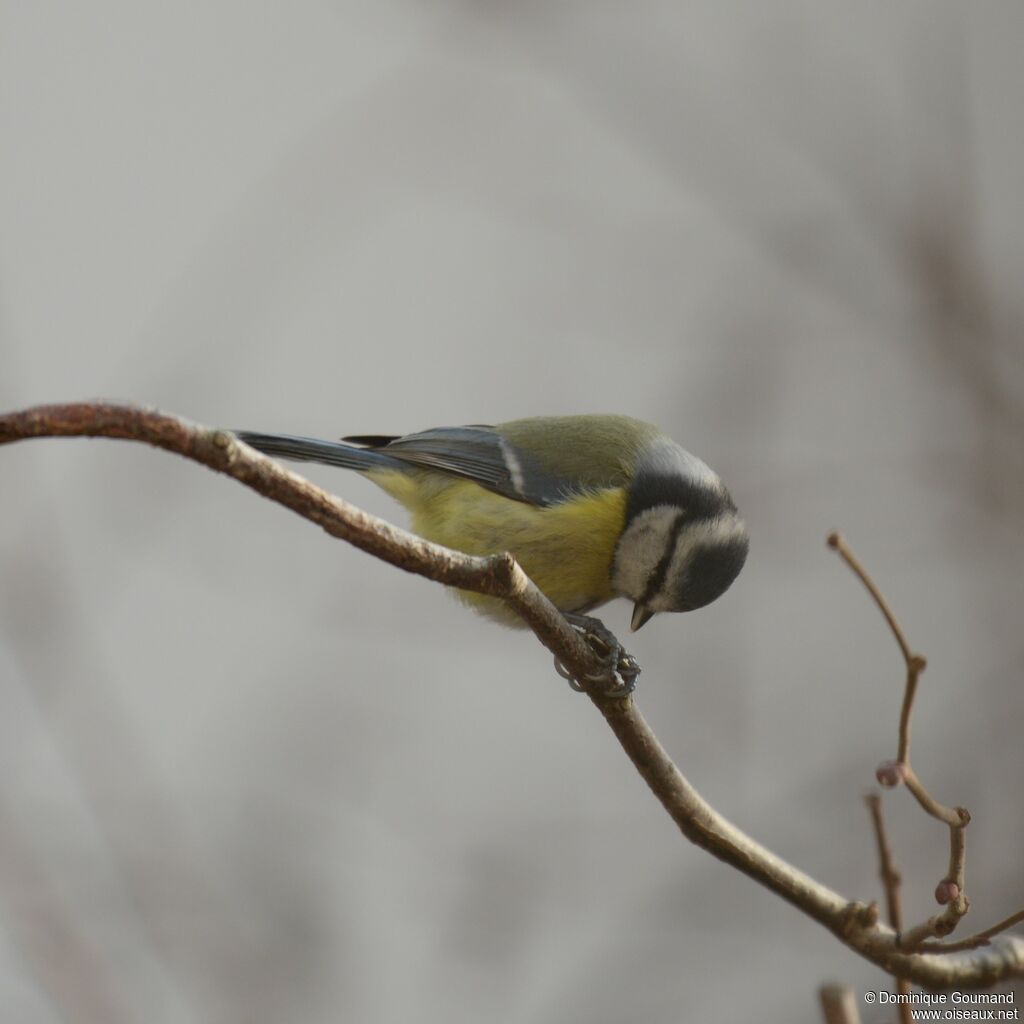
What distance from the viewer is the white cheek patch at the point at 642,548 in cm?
210

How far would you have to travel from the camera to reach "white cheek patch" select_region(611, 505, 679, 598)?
6.88 ft

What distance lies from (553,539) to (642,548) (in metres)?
0.16

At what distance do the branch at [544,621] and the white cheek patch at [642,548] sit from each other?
618 mm

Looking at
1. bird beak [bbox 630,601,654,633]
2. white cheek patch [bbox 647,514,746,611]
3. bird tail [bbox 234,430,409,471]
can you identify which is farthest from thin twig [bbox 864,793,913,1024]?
bird tail [bbox 234,430,409,471]

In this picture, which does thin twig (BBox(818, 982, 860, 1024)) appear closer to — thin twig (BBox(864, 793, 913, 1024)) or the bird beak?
thin twig (BBox(864, 793, 913, 1024))

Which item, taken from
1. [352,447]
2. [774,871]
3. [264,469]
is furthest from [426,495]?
[264,469]

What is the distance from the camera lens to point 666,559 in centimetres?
207

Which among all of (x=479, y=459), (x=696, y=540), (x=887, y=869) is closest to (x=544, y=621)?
(x=887, y=869)

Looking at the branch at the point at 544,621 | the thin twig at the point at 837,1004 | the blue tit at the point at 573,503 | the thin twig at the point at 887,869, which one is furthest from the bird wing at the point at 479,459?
the thin twig at the point at 837,1004

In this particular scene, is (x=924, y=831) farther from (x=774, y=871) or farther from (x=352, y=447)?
(x=774, y=871)

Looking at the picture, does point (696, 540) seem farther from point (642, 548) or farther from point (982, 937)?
point (982, 937)

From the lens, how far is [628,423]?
7.84 ft

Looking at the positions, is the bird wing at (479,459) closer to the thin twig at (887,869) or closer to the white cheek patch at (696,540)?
the white cheek patch at (696,540)

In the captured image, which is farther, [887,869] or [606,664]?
[606,664]
